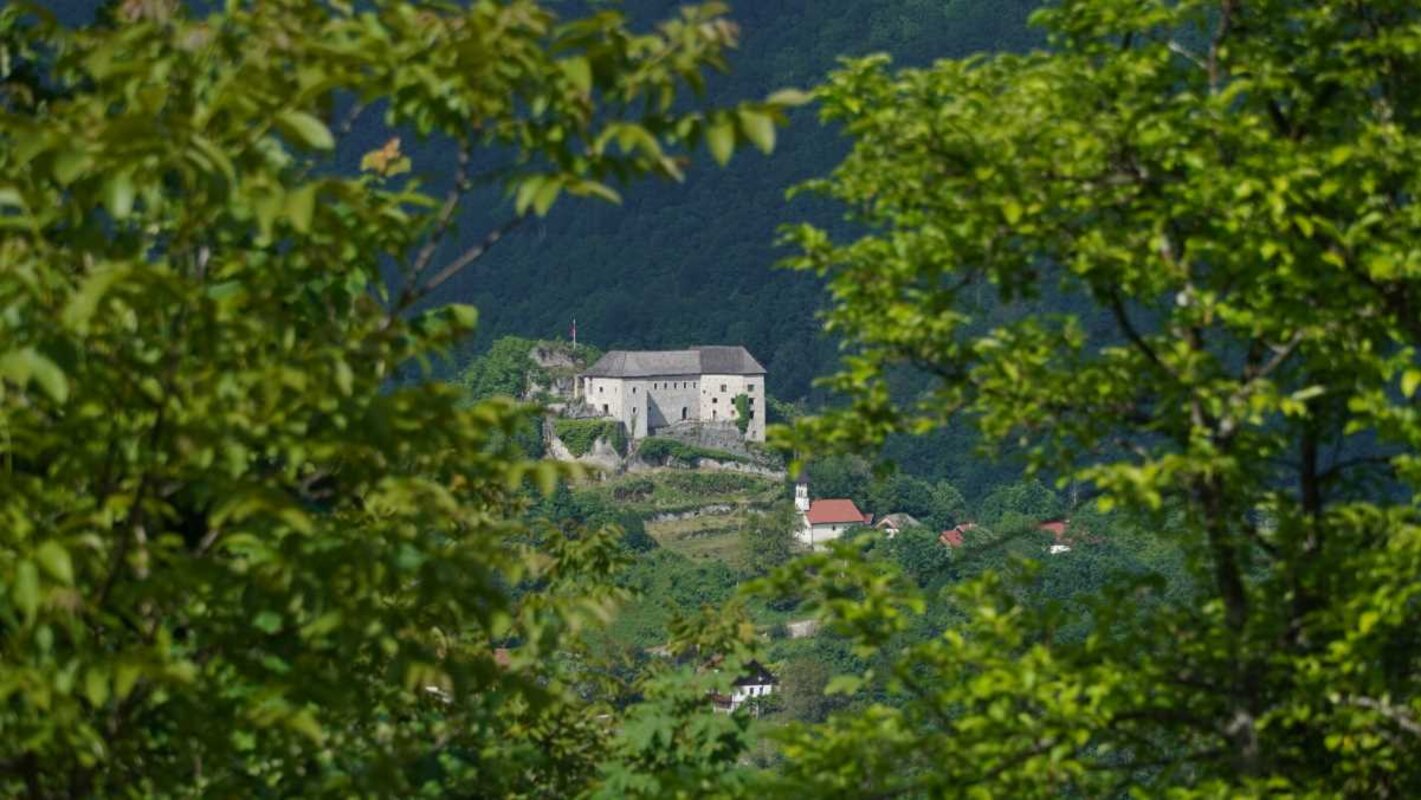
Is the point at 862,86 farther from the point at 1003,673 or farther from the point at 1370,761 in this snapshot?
the point at 1370,761

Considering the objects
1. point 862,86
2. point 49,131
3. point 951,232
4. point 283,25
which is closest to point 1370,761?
point 951,232

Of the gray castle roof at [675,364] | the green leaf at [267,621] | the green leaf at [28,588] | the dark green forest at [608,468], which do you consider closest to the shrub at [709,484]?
the gray castle roof at [675,364]

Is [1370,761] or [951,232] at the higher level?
[951,232]

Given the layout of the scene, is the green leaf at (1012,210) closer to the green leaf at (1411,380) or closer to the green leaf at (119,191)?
the green leaf at (1411,380)

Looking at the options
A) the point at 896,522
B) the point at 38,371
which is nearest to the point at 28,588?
the point at 38,371

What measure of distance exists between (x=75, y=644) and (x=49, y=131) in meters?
1.02

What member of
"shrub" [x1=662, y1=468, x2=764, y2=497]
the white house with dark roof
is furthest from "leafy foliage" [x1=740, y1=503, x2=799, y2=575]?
the white house with dark roof

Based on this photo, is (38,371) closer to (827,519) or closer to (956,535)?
(827,519)

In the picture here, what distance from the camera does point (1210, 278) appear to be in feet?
22.0

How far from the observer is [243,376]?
3.84 m

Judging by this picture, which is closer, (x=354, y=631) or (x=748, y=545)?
(x=354, y=631)

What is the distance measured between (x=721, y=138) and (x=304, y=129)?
859 mm

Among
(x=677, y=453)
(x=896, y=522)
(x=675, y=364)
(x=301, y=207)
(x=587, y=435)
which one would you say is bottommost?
(x=896, y=522)

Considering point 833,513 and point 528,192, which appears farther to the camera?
point 833,513
